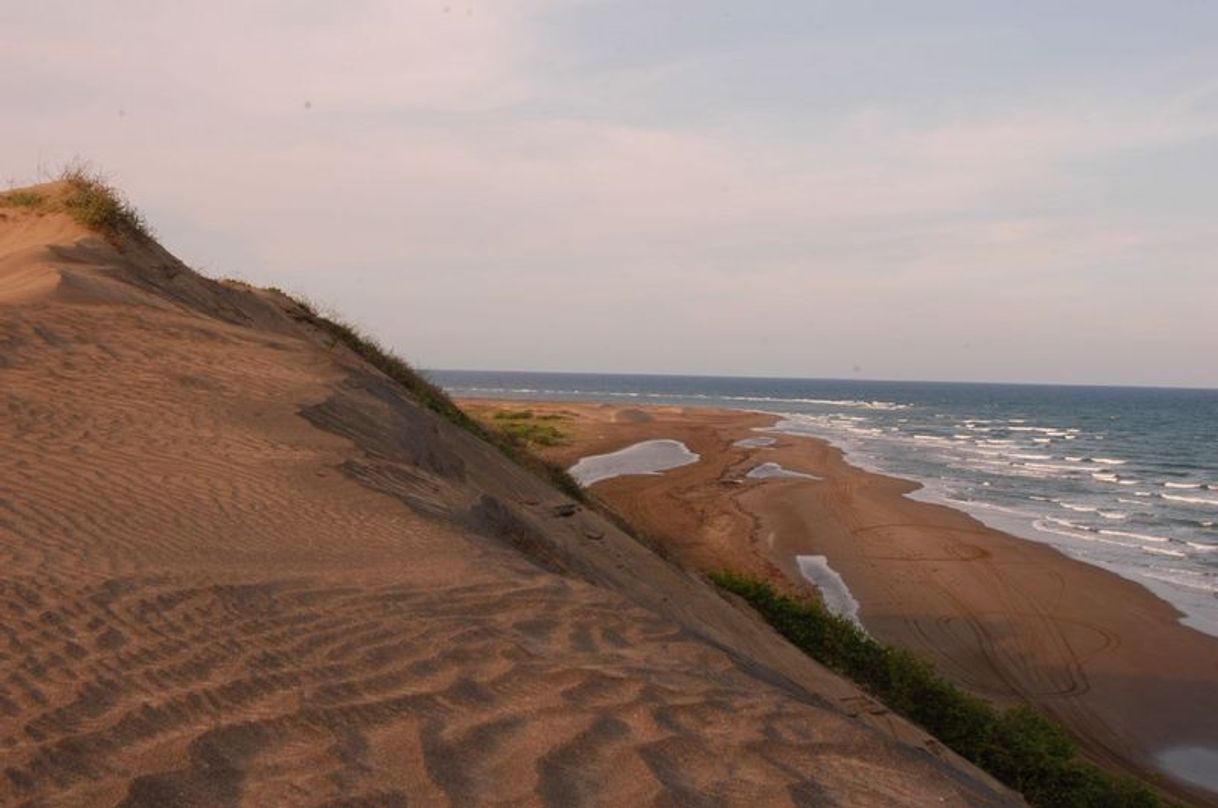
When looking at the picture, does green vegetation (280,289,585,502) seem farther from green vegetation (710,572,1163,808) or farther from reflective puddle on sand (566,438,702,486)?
reflective puddle on sand (566,438,702,486)

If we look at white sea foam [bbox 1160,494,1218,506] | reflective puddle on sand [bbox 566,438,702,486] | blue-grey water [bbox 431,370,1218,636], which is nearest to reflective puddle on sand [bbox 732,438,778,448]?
reflective puddle on sand [bbox 566,438,702,486]

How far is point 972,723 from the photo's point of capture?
10.2 m

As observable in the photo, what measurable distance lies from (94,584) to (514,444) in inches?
552

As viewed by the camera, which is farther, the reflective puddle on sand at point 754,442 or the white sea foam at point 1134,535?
the reflective puddle on sand at point 754,442

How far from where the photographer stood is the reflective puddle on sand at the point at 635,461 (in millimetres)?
35219

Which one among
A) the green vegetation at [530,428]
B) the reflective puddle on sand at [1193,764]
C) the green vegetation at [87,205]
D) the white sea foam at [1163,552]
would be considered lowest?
the reflective puddle on sand at [1193,764]

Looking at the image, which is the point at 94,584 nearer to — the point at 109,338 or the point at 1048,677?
the point at 109,338

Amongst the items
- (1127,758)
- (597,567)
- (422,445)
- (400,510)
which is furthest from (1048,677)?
(400,510)

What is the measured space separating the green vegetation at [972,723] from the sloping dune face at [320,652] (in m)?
1.37

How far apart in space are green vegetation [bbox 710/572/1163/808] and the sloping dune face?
1.37 m

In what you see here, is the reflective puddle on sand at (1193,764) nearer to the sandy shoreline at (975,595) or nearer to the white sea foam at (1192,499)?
the sandy shoreline at (975,595)

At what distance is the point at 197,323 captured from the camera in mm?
11750

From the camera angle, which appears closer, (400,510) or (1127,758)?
(400,510)

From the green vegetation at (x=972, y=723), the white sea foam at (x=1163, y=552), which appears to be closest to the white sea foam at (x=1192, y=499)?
the white sea foam at (x=1163, y=552)
